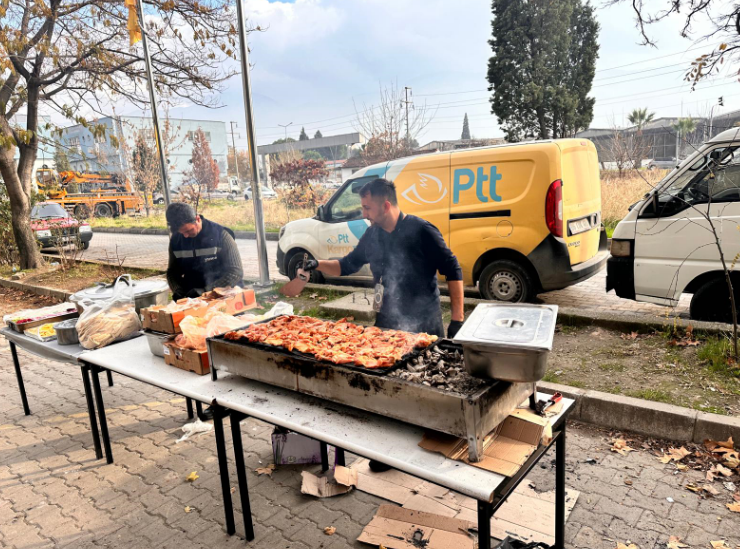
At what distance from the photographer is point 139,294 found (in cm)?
420

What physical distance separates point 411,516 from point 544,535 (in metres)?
0.77

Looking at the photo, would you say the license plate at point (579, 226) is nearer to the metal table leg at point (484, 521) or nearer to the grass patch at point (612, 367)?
the grass patch at point (612, 367)

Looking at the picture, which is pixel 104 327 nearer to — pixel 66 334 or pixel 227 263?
pixel 66 334

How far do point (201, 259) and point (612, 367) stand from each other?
415 centimetres

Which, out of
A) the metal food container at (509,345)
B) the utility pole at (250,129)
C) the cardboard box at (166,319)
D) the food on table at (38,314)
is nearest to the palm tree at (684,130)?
the utility pole at (250,129)

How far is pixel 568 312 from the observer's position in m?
5.71

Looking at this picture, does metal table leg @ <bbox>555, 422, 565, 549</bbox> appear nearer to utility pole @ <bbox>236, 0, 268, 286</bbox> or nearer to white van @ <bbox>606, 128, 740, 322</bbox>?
white van @ <bbox>606, 128, 740, 322</bbox>

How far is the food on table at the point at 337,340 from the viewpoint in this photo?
7.82 feet

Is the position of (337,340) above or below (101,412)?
above

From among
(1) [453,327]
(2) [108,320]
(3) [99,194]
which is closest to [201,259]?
(2) [108,320]

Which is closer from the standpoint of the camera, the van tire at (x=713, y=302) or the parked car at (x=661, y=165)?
the van tire at (x=713, y=302)

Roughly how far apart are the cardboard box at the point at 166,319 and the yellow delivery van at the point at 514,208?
4.44 meters

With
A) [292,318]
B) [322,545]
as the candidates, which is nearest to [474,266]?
[292,318]

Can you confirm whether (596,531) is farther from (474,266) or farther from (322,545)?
(474,266)
